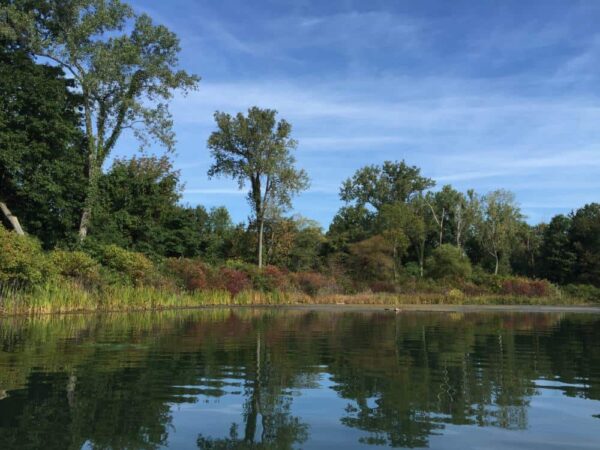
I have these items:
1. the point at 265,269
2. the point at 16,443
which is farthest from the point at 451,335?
the point at 265,269

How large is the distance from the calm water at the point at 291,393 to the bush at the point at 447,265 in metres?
38.0

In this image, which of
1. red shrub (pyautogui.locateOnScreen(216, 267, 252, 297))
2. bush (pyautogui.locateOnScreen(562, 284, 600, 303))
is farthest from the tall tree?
red shrub (pyautogui.locateOnScreen(216, 267, 252, 297))

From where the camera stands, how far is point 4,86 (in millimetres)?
30359

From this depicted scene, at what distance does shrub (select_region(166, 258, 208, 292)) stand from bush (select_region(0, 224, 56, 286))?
10965 mm

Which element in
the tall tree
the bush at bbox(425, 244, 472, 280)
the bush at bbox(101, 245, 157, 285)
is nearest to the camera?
the bush at bbox(101, 245, 157, 285)

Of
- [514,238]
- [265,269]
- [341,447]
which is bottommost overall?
[341,447]

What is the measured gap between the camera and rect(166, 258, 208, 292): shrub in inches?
1334

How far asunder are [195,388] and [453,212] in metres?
71.6

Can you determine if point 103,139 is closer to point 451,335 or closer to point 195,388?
point 451,335

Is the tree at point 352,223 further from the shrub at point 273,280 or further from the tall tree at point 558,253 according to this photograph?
the shrub at point 273,280

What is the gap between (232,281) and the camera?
36438 millimetres

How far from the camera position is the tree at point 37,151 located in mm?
30531

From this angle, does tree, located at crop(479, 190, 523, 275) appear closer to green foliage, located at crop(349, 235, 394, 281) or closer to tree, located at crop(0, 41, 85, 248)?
green foliage, located at crop(349, 235, 394, 281)

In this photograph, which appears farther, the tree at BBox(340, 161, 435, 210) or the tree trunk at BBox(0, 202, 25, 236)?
the tree at BBox(340, 161, 435, 210)
